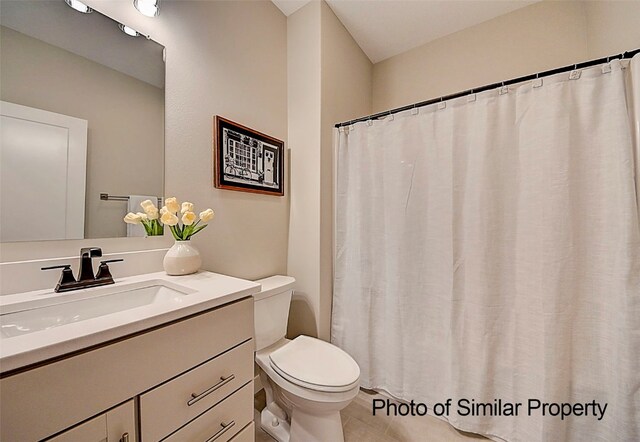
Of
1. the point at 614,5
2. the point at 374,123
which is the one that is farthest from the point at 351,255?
the point at 614,5

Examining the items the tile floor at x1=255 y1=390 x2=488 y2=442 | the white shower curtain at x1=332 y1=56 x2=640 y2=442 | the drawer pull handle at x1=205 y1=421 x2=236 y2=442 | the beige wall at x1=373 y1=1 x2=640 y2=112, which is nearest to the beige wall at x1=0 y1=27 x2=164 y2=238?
the drawer pull handle at x1=205 y1=421 x2=236 y2=442

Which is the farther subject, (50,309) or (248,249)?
(248,249)

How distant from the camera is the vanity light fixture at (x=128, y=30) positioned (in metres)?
1.06

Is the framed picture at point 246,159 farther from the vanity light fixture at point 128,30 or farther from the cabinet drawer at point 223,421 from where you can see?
the cabinet drawer at point 223,421

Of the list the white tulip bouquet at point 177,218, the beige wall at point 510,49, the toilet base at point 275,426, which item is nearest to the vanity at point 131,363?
the white tulip bouquet at point 177,218

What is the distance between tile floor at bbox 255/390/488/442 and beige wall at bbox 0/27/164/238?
139cm

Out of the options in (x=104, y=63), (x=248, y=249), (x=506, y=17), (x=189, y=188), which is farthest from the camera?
(x=506, y=17)

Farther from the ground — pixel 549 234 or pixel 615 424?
pixel 549 234

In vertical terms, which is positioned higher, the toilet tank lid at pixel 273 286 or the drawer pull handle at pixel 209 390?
the toilet tank lid at pixel 273 286

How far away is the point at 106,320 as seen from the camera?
60 centimetres

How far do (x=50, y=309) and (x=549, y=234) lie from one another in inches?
74.9

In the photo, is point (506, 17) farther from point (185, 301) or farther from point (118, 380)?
point (118, 380)

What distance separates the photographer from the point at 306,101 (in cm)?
173

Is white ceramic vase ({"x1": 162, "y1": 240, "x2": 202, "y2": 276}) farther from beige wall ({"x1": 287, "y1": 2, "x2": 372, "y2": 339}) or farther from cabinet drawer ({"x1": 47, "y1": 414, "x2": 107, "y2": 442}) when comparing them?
beige wall ({"x1": 287, "y1": 2, "x2": 372, "y2": 339})
